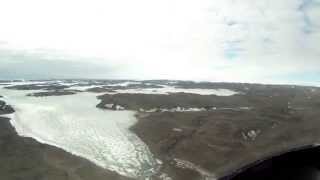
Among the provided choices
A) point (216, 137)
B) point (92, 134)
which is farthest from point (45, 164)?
point (216, 137)

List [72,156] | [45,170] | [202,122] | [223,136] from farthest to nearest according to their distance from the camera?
[202,122], [223,136], [72,156], [45,170]

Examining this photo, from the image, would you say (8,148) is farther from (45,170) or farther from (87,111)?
(87,111)

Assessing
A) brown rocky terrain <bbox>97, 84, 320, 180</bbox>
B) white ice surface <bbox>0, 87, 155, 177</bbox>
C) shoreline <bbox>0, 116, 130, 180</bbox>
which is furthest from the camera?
white ice surface <bbox>0, 87, 155, 177</bbox>

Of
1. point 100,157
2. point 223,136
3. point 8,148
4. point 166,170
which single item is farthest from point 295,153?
point 223,136

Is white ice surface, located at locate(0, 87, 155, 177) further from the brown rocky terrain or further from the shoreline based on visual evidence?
the brown rocky terrain

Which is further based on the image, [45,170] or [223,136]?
[223,136]

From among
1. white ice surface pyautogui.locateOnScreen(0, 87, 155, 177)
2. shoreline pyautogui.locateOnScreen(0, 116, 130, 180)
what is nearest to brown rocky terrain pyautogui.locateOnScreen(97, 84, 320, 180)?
white ice surface pyautogui.locateOnScreen(0, 87, 155, 177)

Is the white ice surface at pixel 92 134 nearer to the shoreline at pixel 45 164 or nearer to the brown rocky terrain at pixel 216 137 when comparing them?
the shoreline at pixel 45 164

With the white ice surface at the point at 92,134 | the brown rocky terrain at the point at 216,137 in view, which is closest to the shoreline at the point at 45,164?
the white ice surface at the point at 92,134

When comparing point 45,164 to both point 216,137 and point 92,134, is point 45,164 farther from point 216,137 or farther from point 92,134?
point 216,137
